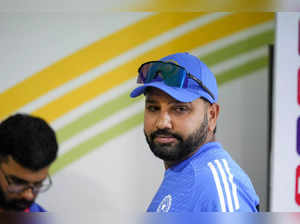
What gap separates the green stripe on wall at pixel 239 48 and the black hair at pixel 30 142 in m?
1.00

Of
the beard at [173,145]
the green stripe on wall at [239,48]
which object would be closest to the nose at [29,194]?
the beard at [173,145]

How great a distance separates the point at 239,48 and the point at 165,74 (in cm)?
94

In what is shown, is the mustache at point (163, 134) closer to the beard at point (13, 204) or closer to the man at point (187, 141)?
the man at point (187, 141)

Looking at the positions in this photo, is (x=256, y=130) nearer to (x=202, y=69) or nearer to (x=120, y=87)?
(x=120, y=87)

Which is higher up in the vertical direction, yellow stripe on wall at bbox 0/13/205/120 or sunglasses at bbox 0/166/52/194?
yellow stripe on wall at bbox 0/13/205/120

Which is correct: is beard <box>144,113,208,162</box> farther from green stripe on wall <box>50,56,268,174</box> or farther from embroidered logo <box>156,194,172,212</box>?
green stripe on wall <box>50,56,268,174</box>

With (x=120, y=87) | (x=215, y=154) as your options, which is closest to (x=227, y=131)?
(x=120, y=87)

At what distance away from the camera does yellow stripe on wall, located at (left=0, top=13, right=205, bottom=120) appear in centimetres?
41

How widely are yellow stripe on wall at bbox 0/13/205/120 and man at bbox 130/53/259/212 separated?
12 cm

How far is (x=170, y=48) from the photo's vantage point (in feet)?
3.58

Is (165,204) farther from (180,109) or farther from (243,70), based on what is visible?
(243,70)

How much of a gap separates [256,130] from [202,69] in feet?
3.10

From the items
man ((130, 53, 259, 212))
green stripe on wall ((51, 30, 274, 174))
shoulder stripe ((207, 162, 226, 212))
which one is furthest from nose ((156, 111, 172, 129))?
green stripe on wall ((51, 30, 274, 174))

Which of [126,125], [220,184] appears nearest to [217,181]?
[220,184]
